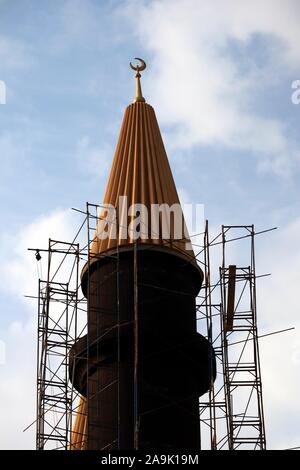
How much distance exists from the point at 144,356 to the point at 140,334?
2.92ft

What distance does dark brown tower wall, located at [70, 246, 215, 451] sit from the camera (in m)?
48.2

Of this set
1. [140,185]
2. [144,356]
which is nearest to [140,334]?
[144,356]

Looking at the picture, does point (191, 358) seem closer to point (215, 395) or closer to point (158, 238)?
point (215, 395)

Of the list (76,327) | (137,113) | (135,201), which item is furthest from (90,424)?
(137,113)

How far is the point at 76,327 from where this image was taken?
53.9 meters

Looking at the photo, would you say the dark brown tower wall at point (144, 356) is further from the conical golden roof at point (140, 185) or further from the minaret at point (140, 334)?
the conical golden roof at point (140, 185)

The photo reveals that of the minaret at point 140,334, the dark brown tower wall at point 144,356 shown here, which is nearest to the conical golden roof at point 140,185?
the minaret at point 140,334

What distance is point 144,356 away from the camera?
4950 cm

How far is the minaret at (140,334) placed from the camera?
159 feet

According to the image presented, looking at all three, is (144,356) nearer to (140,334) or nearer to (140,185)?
(140,334)

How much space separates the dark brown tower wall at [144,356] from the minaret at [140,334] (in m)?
0.04

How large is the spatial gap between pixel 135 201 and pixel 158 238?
2003mm

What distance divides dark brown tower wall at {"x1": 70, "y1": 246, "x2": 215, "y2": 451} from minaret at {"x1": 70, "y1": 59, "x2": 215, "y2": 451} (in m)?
0.04

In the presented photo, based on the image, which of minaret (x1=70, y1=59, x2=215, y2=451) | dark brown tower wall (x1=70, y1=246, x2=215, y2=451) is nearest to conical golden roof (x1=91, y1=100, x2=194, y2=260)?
minaret (x1=70, y1=59, x2=215, y2=451)
